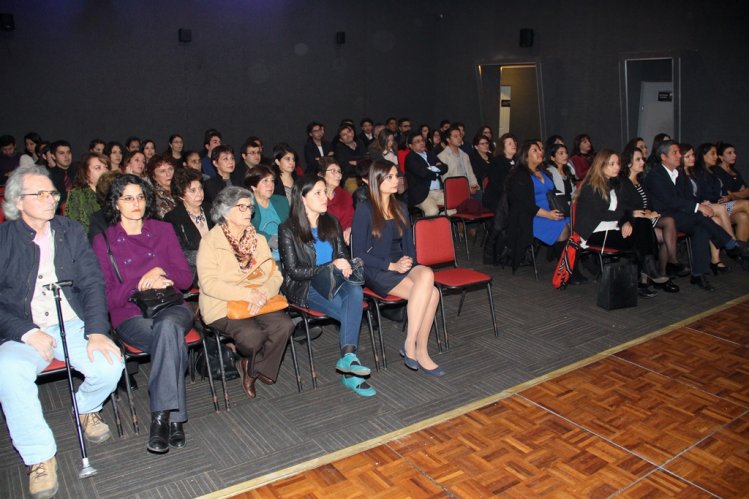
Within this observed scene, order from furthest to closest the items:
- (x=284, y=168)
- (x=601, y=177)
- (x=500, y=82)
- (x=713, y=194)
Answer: (x=500, y=82)
(x=713, y=194)
(x=284, y=168)
(x=601, y=177)

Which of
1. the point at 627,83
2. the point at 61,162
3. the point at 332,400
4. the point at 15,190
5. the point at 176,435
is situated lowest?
the point at 332,400

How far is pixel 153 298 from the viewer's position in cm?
325

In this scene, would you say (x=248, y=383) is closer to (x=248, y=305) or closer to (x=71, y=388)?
(x=248, y=305)

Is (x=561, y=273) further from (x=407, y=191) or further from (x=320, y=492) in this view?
(x=320, y=492)

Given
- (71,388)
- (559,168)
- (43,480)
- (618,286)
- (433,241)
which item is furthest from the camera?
(559,168)

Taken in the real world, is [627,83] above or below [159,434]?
above

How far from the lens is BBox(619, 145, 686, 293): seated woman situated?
218 inches

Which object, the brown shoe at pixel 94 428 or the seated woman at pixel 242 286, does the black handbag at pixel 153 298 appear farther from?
the brown shoe at pixel 94 428

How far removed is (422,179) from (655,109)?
4.15 m

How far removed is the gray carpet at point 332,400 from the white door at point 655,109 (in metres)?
4.09

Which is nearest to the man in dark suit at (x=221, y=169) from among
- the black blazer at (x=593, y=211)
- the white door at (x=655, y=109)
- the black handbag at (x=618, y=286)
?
the black blazer at (x=593, y=211)

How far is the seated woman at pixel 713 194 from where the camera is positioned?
6102 mm

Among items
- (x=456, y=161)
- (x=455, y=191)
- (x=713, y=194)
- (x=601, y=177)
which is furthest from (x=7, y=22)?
(x=713, y=194)

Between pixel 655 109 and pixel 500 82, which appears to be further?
pixel 500 82
